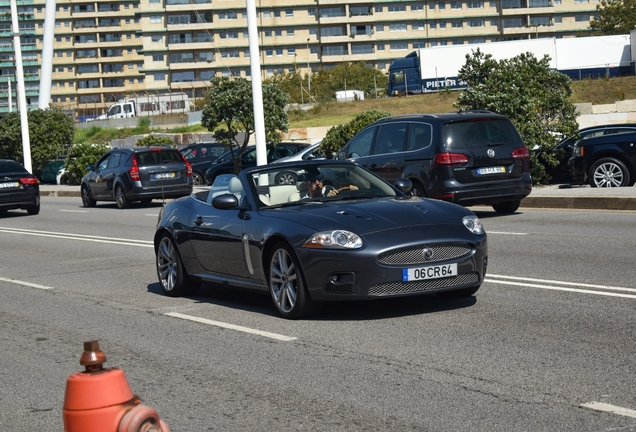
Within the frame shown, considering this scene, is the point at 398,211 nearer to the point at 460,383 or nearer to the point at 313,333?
the point at 313,333

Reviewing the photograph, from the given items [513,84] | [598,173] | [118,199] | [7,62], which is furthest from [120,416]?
[7,62]

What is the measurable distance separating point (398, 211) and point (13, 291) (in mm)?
5418

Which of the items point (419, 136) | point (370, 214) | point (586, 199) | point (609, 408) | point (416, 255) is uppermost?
point (419, 136)

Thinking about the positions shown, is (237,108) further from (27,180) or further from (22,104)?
(27,180)

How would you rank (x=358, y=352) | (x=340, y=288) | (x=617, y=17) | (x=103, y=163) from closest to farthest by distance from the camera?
(x=358, y=352), (x=340, y=288), (x=103, y=163), (x=617, y=17)

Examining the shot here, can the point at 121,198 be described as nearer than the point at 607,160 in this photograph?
No

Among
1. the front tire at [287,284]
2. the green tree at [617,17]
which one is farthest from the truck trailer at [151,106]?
the front tire at [287,284]

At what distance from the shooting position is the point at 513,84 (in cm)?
2575

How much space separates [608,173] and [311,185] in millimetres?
13918

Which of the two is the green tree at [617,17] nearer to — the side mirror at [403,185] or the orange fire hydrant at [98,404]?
the side mirror at [403,185]

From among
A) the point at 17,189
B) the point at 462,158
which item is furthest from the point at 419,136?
the point at 17,189

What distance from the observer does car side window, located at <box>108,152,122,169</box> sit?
29.3 meters

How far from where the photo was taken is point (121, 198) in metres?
28.6

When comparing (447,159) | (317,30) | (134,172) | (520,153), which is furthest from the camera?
(317,30)
